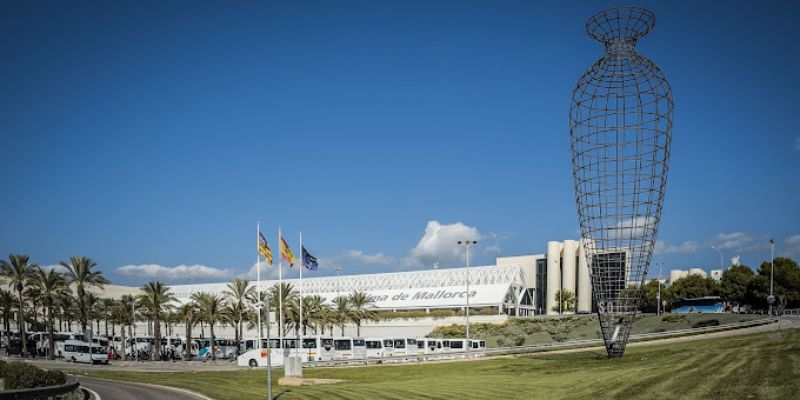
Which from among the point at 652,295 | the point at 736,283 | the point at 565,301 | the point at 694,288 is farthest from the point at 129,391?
the point at 565,301

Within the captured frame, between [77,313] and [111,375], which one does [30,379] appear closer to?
[111,375]

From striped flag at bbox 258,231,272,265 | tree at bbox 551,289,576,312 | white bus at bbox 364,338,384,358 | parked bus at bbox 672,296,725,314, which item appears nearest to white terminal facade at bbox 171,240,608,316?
tree at bbox 551,289,576,312

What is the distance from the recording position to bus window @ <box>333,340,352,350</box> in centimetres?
6781

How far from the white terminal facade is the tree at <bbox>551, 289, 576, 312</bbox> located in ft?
2.02

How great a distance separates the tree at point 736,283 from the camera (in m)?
108

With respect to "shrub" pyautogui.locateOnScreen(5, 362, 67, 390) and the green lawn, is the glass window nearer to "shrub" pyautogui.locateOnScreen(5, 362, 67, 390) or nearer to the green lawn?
the green lawn

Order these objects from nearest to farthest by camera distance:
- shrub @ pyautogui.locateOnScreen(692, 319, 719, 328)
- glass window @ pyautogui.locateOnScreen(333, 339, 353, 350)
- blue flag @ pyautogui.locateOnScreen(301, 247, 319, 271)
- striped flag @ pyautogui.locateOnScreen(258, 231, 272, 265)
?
1. striped flag @ pyautogui.locateOnScreen(258, 231, 272, 265)
2. blue flag @ pyautogui.locateOnScreen(301, 247, 319, 271)
3. glass window @ pyautogui.locateOnScreen(333, 339, 353, 350)
4. shrub @ pyautogui.locateOnScreen(692, 319, 719, 328)

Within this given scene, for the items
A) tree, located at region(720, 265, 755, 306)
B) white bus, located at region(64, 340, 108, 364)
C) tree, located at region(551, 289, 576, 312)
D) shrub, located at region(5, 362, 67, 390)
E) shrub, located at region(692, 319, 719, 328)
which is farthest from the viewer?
tree, located at region(551, 289, 576, 312)

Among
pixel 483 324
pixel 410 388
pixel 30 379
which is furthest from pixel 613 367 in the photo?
pixel 483 324

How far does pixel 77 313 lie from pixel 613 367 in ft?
308

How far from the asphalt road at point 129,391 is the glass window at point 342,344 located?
25.9 metres

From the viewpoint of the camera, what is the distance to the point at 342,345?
67938mm

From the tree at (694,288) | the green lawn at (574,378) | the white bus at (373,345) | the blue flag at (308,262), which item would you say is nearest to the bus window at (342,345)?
the white bus at (373,345)

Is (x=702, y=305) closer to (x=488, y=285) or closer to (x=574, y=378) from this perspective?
(x=488, y=285)
